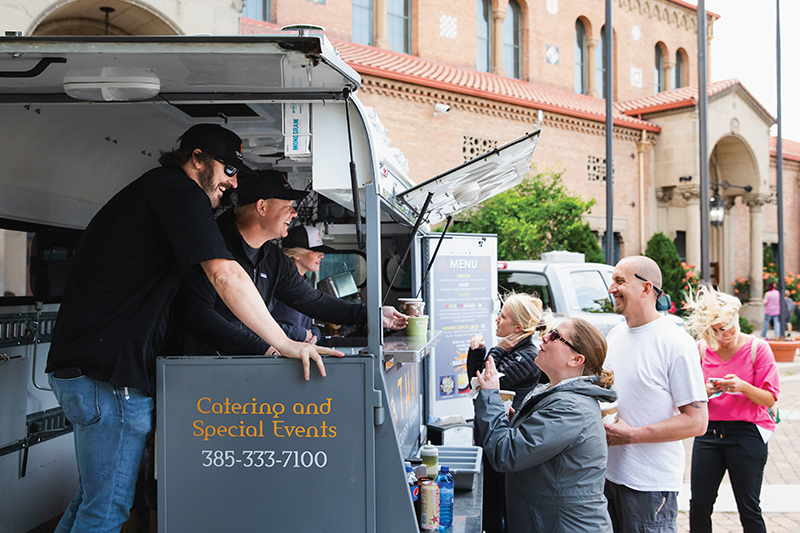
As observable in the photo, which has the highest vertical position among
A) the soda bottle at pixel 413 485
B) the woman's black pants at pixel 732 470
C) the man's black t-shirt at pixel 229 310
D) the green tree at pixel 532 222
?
the green tree at pixel 532 222

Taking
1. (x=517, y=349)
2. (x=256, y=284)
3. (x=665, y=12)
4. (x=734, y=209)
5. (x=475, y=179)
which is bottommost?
(x=517, y=349)

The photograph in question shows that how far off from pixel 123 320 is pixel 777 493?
6.23 m

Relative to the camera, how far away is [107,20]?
1007 centimetres

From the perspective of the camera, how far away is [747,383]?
170 inches

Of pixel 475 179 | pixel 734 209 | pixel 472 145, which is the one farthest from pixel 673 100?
pixel 475 179

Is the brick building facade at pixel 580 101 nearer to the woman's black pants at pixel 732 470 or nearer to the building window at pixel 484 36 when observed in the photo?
the building window at pixel 484 36

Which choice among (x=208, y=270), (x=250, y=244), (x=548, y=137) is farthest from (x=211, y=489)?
(x=548, y=137)

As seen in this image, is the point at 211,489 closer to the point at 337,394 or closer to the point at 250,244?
the point at 337,394

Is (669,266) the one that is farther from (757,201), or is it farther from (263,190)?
(263,190)

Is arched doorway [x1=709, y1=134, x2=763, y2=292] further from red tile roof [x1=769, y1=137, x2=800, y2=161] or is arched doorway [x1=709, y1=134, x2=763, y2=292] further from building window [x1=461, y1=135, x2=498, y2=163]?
building window [x1=461, y1=135, x2=498, y2=163]

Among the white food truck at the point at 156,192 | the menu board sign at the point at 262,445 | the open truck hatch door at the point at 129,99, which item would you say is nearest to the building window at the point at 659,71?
the white food truck at the point at 156,192

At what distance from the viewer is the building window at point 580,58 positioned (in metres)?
26.9

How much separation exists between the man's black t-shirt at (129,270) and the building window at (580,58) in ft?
85.9

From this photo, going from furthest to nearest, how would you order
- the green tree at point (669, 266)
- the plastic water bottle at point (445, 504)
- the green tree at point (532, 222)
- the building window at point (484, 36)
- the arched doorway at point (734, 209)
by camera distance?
the arched doorway at point (734, 209) → the building window at point (484, 36) → the green tree at point (669, 266) → the green tree at point (532, 222) → the plastic water bottle at point (445, 504)
